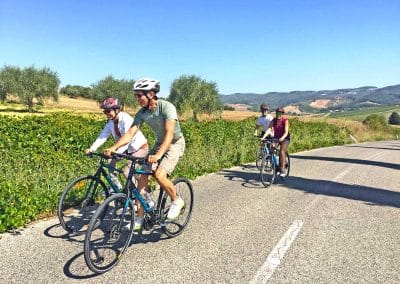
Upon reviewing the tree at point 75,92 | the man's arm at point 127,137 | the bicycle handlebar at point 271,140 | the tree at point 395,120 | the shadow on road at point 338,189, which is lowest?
the tree at point 395,120

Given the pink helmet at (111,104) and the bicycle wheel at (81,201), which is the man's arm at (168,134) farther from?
the bicycle wheel at (81,201)

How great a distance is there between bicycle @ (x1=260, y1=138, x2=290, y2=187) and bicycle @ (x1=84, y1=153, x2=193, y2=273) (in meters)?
5.00

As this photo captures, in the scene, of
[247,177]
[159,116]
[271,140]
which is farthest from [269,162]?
[159,116]

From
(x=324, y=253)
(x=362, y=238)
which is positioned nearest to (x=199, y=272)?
(x=324, y=253)

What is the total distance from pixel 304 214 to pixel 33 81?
70.7 meters

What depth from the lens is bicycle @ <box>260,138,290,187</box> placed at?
9.98 metres

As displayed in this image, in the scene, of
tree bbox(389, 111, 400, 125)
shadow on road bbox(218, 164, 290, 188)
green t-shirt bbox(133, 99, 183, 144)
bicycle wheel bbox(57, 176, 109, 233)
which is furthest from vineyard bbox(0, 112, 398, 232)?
tree bbox(389, 111, 400, 125)

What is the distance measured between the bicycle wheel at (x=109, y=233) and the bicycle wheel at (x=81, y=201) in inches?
41.0

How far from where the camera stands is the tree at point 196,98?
238 ft

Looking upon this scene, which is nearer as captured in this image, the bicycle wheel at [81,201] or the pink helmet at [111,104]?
the bicycle wheel at [81,201]

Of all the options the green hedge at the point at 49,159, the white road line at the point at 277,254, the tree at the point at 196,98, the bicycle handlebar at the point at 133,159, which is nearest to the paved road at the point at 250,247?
the white road line at the point at 277,254

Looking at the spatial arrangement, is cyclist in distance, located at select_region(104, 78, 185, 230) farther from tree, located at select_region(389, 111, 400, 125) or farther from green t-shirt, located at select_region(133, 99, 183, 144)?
tree, located at select_region(389, 111, 400, 125)

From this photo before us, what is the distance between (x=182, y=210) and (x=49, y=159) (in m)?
3.54

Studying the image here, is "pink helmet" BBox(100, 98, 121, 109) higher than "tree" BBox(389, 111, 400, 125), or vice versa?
"pink helmet" BBox(100, 98, 121, 109)
